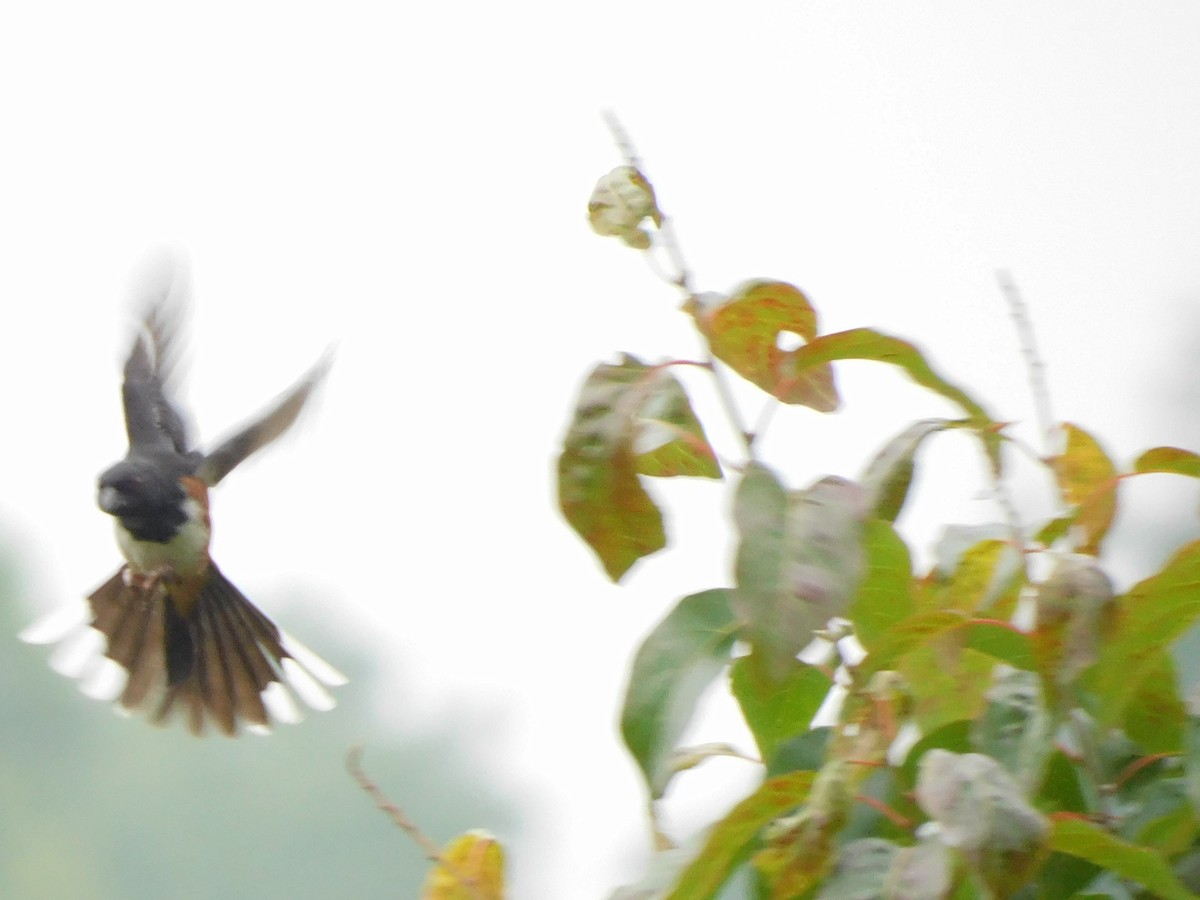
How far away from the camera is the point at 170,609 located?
2939 millimetres

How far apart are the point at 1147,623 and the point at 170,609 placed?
247cm

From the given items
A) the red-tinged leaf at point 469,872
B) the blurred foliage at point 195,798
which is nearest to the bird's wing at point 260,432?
the red-tinged leaf at point 469,872

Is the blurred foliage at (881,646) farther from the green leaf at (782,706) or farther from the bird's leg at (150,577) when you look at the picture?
the bird's leg at (150,577)

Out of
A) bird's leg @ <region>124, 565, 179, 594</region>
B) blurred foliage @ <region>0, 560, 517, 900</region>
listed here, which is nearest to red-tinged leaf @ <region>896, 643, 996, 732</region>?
bird's leg @ <region>124, 565, 179, 594</region>

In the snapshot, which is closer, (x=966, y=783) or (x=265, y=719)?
(x=966, y=783)

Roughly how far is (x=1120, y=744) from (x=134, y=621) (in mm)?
2562

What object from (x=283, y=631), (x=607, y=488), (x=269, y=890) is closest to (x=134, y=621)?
(x=283, y=631)

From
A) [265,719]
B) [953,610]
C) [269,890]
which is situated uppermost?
[953,610]

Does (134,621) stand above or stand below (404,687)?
above

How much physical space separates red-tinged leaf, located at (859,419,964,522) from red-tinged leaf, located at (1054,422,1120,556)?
0.32 feet

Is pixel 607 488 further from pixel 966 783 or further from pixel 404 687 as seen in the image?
pixel 404 687

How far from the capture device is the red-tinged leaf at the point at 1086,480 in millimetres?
859

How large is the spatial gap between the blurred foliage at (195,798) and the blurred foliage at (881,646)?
6.97 m

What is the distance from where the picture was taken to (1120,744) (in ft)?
2.85
